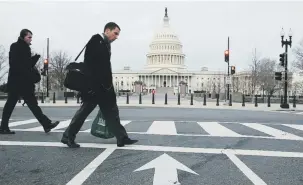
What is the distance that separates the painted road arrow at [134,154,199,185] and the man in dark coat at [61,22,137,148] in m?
1.08

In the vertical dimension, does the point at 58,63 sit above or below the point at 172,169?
above

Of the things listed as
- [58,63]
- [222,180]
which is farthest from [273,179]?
[58,63]

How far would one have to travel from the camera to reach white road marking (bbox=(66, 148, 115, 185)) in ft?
10.8

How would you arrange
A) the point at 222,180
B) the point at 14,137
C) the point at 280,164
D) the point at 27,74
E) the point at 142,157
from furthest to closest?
the point at 27,74 < the point at 14,137 < the point at 142,157 < the point at 280,164 < the point at 222,180

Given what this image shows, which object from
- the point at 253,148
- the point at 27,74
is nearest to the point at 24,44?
the point at 27,74

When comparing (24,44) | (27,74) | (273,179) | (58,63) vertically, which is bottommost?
(273,179)

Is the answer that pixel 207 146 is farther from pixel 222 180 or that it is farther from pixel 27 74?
pixel 27 74

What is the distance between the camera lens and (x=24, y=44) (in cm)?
670

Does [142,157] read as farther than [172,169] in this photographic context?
Yes

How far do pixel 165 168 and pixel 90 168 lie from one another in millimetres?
821

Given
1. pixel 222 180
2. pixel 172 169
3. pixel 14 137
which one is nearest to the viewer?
pixel 222 180

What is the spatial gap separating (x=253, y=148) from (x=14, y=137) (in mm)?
4001

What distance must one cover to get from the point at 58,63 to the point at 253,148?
54.0 m

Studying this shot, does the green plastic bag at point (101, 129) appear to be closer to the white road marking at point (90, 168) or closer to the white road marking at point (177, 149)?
the white road marking at point (177, 149)
